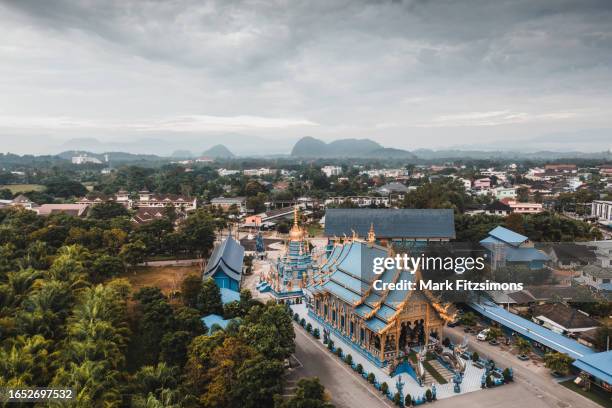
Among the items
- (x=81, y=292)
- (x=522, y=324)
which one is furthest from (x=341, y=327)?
(x=81, y=292)

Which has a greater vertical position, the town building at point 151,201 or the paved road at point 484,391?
the town building at point 151,201

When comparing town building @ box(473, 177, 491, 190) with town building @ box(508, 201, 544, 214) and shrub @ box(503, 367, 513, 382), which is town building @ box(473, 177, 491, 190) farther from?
shrub @ box(503, 367, 513, 382)

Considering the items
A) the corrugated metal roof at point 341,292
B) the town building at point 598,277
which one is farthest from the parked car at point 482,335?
the town building at point 598,277

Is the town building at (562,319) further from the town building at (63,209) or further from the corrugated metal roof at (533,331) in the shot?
the town building at (63,209)

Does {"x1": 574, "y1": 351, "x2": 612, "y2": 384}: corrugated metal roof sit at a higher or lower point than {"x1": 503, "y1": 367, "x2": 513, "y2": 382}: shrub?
higher

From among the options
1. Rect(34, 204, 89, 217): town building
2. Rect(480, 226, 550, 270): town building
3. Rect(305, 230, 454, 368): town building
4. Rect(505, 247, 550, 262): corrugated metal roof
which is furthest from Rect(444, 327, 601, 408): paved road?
Rect(34, 204, 89, 217): town building

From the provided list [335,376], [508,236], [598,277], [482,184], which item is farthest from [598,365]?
[482,184]
